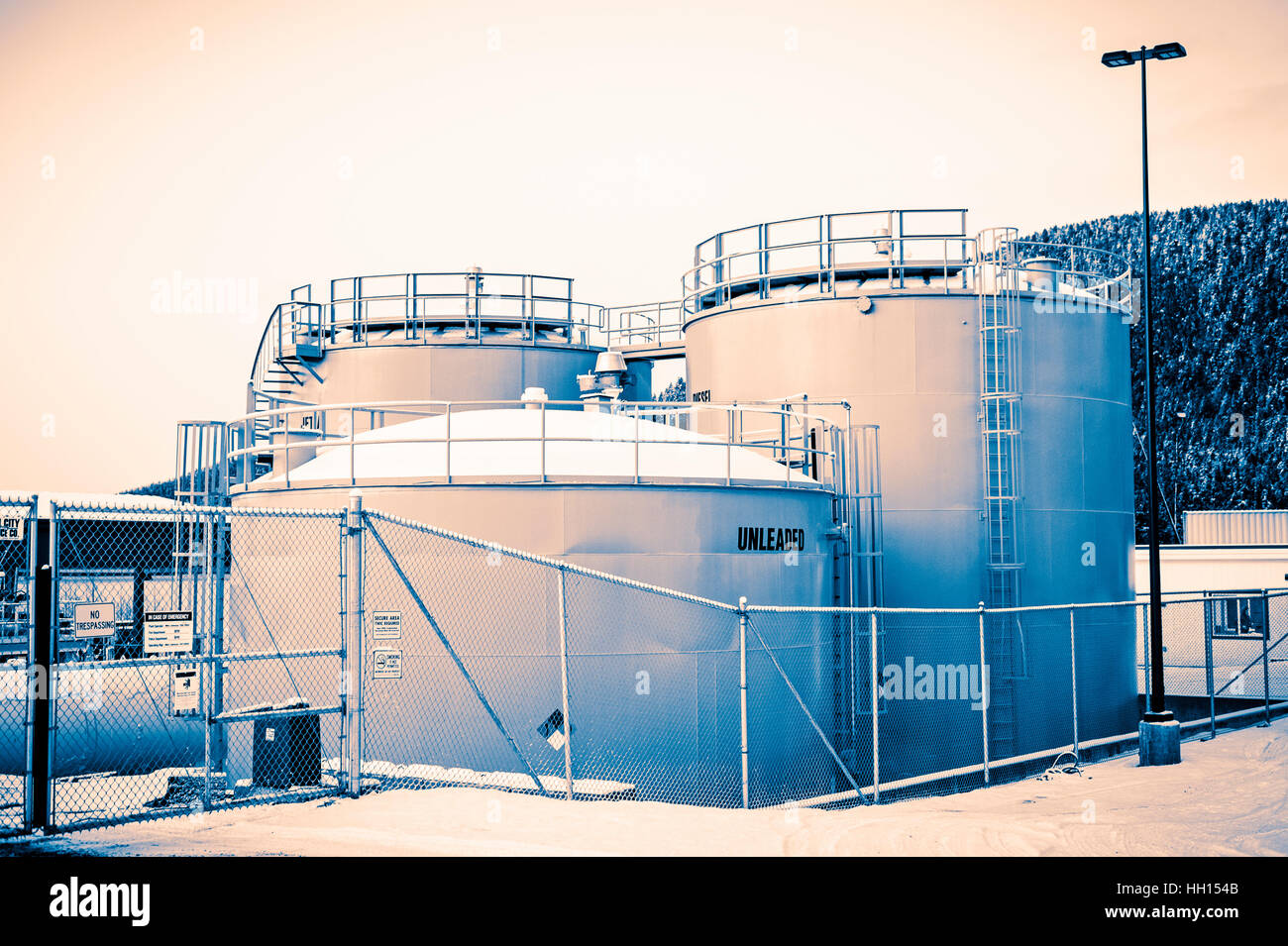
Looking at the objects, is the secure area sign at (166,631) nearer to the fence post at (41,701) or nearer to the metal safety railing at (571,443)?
the fence post at (41,701)

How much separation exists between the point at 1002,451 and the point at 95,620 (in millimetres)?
15468

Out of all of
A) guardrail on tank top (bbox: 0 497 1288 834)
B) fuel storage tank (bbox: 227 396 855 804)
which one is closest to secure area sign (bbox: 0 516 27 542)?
guardrail on tank top (bbox: 0 497 1288 834)

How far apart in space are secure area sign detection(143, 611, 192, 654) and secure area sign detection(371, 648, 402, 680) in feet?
7.44

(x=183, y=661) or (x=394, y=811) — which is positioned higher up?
(x=183, y=661)

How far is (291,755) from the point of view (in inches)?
453

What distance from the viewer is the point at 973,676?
21.5 meters

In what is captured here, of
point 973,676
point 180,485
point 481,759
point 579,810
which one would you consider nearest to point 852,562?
point 973,676

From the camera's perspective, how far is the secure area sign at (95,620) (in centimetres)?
1457

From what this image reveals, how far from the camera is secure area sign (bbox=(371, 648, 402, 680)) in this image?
1219 cm

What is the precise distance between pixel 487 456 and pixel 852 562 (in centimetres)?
781

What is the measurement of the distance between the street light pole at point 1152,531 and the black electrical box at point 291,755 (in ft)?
35.1

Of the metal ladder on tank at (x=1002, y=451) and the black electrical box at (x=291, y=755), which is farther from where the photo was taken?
the metal ladder on tank at (x=1002, y=451)

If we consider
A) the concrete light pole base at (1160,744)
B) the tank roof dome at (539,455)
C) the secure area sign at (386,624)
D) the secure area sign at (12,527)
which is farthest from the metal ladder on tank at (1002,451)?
the secure area sign at (12,527)
